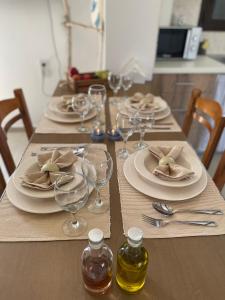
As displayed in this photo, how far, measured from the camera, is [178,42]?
7.21 feet

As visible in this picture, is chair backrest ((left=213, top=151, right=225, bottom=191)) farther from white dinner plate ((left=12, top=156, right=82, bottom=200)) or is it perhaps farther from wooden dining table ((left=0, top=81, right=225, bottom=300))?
white dinner plate ((left=12, top=156, right=82, bottom=200))

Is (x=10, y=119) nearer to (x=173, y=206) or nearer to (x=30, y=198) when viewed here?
(x=30, y=198)

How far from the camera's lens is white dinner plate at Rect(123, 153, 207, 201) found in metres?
0.71

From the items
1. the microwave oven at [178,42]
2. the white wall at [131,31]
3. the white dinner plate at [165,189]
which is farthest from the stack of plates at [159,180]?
the microwave oven at [178,42]

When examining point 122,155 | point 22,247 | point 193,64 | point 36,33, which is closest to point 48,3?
point 36,33

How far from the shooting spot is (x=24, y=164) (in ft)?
2.63

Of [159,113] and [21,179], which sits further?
[159,113]

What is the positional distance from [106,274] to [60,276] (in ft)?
0.35

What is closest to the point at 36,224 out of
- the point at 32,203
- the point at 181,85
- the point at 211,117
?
the point at 32,203

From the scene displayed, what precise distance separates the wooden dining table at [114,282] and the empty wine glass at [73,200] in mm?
38

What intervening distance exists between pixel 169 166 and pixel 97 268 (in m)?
0.41

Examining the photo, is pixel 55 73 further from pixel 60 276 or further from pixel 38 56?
pixel 60 276

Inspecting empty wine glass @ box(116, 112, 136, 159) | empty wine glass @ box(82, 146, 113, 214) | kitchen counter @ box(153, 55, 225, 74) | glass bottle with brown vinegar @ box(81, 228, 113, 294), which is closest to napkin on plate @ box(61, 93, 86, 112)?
empty wine glass @ box(116, 112, 136, 159)

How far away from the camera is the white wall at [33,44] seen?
2.12 metres
